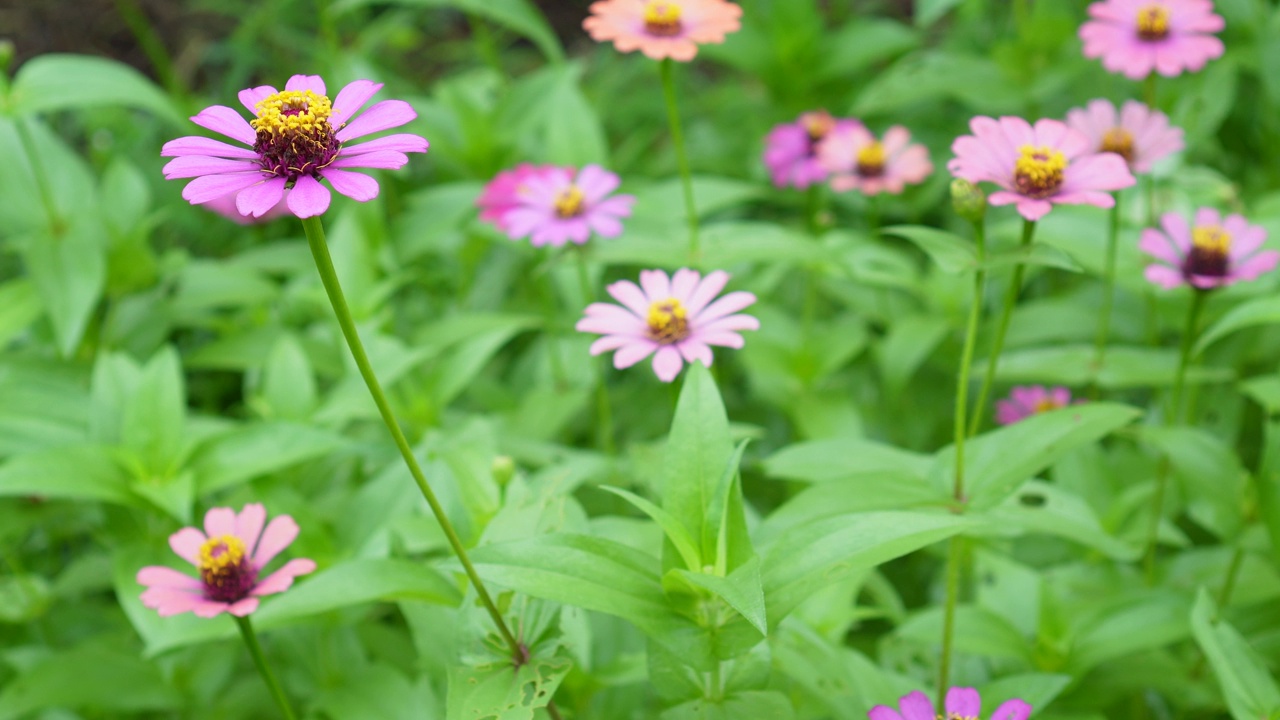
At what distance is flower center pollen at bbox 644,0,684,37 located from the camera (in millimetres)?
1497

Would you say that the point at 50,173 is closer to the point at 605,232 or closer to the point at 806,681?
the point at 605,232

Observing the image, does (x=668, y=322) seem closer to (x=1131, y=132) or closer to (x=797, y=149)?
(x=1131, y=132)

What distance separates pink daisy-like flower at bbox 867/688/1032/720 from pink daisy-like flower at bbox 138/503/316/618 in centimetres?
56

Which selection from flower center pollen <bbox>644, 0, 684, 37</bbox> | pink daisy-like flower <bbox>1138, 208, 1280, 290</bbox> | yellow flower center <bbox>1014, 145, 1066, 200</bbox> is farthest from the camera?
flower center pollen <bbox>644, 0, 684, 37</bbox>

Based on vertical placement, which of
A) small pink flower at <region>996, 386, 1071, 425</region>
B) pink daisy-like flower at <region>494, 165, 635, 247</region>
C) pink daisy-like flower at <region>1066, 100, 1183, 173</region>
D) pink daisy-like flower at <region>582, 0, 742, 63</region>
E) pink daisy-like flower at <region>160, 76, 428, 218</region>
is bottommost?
small pink flower at <region>996, 386, 1071, 425</region>

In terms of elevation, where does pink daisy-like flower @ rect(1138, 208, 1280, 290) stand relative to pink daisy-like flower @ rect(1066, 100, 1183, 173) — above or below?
below

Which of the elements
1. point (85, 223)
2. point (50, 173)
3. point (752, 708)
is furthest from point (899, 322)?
point (50, 173)

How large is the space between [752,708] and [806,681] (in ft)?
0.60

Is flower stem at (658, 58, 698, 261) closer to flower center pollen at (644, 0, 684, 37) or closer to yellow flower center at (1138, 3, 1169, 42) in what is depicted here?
flower center pollen at (644, 0, 684, 37)

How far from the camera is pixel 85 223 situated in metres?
2.00

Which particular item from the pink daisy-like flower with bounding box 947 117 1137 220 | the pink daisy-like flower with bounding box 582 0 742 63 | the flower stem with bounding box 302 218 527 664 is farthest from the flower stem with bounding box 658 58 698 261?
the flower stem with bounding box 302 218 527 664

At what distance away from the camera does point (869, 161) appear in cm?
210

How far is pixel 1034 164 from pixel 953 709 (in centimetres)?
54

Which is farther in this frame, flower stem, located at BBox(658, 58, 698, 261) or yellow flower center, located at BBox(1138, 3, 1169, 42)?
yellow flower center, located at BBox(1138, 3, 1169, 42)
